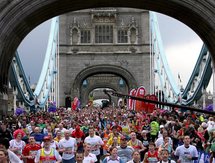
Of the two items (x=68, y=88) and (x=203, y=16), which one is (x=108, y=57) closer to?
(x=68, y=88)

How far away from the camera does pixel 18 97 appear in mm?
50188

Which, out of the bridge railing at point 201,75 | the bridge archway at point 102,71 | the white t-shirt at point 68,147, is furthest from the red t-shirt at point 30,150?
the bridge archway at point 102,71

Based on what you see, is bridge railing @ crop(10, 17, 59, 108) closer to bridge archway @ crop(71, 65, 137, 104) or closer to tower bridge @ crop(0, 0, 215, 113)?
tower bridge @ crop(0, 0, 215, 113)

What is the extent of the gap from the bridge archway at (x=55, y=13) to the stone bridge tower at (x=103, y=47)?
57.4m

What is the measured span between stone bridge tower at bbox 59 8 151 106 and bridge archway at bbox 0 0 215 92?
2262 inches

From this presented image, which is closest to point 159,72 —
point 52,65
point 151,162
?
point 52,65

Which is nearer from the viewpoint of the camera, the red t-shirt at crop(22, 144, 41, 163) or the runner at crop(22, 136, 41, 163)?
the runner at crop(22, 136, 41, 163)

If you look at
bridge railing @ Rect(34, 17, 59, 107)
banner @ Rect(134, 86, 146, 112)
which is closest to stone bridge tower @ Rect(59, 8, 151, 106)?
bridge railing @ Rect(34, 17, 59, 107)

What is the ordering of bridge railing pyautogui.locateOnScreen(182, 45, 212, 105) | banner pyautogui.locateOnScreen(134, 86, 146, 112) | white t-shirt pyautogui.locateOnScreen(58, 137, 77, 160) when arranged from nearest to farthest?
1. white t-shirt pyautogui.locateOnScreen(58, 137, 77, 160)
2. banner pyautogui.locateOnScreen(134, 86, 146, 112)
3. bridge railing pyautogui.locateOnScreen(182, 45, 212, 105)

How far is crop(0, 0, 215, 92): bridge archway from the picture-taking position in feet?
56.4

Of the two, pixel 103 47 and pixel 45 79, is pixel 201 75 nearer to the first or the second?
pixel 45 79

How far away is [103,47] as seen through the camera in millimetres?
78375

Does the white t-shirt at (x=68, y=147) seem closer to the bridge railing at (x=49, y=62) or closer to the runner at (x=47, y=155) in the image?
the runner at (x=47, y=155)

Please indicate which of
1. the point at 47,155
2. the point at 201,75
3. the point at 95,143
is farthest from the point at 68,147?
the point at 201,75
